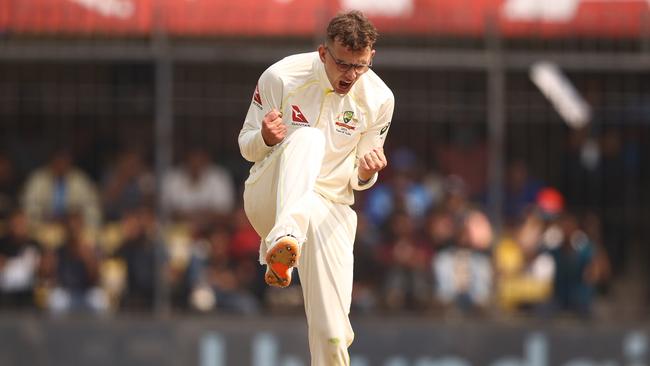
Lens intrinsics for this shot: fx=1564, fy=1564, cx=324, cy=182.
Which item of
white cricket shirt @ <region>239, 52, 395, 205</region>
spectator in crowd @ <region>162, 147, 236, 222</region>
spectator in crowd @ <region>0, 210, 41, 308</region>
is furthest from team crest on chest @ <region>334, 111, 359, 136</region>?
spectator in crowd @ <region>0, 210, 41, 308</region>

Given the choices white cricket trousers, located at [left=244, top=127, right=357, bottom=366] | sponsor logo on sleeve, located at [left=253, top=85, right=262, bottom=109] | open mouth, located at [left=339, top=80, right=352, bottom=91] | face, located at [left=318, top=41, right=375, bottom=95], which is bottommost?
white cricket trousers, located at [left=244, top=127, right=357, bottom=366]

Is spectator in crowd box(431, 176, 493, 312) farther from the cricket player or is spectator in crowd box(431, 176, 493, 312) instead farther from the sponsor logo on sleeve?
the sponsor logo on sleeve

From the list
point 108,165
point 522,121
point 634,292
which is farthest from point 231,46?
point 634,292

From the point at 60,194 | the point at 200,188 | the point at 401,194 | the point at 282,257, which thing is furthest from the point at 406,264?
the point at 282,257

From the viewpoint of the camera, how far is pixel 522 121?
600 inches

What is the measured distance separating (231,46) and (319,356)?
21.0 ft

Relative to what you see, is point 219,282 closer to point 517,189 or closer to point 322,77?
point 517,189

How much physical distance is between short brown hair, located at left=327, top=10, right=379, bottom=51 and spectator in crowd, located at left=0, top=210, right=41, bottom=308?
6.67 metres

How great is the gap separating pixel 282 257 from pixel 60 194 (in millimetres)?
6587

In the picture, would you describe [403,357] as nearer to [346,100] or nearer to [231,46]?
[231,46]

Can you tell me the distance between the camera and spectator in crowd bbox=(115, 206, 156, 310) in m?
14.8

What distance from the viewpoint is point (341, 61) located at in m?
8.93

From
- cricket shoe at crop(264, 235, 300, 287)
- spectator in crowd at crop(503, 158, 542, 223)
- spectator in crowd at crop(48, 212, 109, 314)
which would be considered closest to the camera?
cricket shoe at crop(264, 235, 300, 287)

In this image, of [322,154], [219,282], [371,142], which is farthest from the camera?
[219,282]
